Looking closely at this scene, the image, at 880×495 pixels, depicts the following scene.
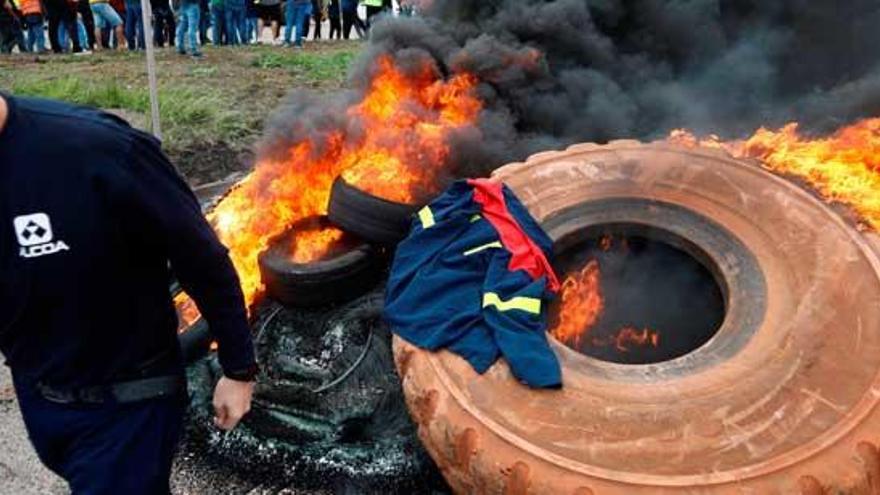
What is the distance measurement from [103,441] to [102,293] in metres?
0.48

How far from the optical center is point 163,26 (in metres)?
17.0

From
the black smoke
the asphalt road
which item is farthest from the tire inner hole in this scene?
the asphalt road

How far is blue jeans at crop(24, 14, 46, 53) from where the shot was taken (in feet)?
48.8

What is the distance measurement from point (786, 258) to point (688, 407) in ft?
3.38

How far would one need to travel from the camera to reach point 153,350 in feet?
8.47

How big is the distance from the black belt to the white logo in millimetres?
480

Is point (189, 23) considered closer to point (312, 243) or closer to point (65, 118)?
point (312, 243)

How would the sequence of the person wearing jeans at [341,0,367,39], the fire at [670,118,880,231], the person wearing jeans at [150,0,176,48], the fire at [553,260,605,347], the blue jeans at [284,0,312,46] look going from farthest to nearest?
the person wearing jeans at [341,0,367,39], the blue jeans at [284,0,312,46], the person wearing jeans at [150,0,176,48], the fire at [553,260,605,347], the fire at [670,118,880,231]

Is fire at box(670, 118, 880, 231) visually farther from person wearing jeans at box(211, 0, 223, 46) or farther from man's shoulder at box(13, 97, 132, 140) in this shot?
person wearing jeans at box(211, 0, 223, 46)

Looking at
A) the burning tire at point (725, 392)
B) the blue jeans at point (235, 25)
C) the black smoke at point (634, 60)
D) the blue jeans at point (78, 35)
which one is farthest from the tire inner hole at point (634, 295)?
the blue jeans at point (235, 25)

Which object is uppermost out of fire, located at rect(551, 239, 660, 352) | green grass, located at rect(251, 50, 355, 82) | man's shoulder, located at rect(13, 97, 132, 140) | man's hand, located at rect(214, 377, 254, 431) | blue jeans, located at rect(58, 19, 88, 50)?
man's shoulder, located at rect(13, 97, 132, 140)

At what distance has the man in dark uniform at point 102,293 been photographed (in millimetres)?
2197

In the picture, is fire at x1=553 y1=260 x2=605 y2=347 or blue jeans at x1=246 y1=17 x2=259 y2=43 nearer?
fire at x1=553 y1=260 x2=605 y2=347

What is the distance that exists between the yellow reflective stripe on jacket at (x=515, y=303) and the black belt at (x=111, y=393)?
1.62 m
